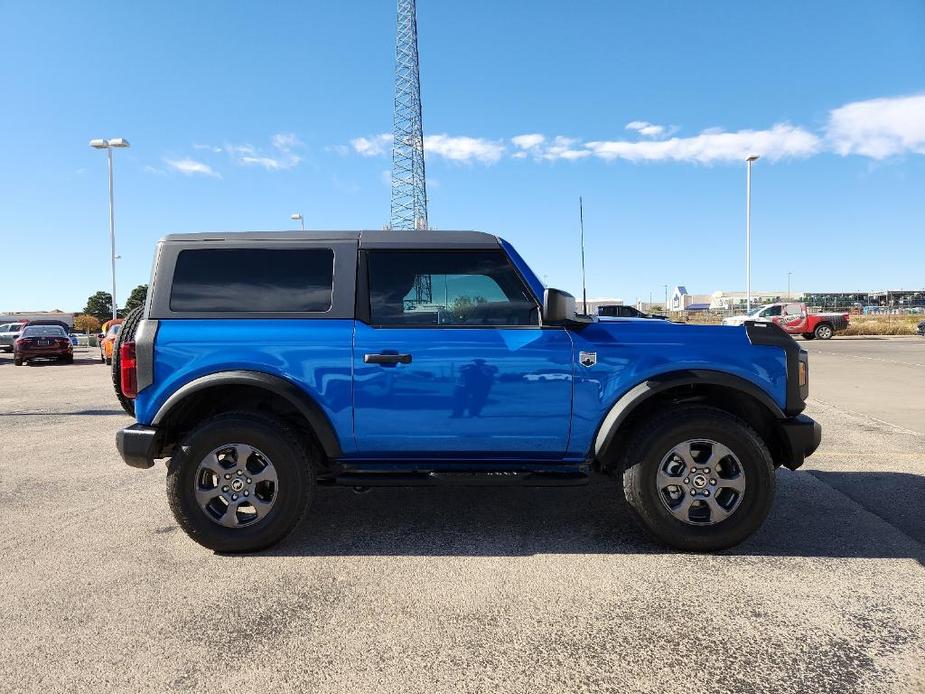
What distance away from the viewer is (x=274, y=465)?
3379mm

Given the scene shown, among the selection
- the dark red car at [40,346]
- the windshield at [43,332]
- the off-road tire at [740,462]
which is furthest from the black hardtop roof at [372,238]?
the windshield at [43,332]

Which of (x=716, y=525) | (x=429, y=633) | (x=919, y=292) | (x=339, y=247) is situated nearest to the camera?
(x=429, y=633)

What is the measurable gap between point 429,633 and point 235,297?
2.23 meters

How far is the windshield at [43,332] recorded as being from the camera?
1939 cm

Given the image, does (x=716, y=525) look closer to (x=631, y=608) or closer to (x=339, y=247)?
(x=631, y=608)

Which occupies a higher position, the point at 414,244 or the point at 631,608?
the point at 414,244

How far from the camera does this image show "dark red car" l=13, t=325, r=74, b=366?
1903cm

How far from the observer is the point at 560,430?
340cm

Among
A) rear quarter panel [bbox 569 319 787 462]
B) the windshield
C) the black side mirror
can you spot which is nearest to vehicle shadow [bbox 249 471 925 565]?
rear quarter panel [bbox 569 319 787 462]

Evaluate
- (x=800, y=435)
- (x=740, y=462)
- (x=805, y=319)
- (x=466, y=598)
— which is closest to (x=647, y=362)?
(x=740, y=462)

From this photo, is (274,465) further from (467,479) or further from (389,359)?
(467,479)

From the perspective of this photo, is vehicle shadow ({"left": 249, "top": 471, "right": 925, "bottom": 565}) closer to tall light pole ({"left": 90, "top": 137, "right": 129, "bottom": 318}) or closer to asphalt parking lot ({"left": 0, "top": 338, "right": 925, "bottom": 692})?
asphalt parking lot ({"left": 0, "top": 338, "right": 925, "bottom": 692})

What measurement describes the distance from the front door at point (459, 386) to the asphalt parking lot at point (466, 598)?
66 cm

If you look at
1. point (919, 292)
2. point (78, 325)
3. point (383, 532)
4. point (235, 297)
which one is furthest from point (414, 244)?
point (919, 292)
